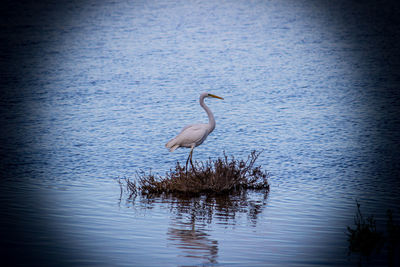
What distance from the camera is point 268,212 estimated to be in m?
11.1

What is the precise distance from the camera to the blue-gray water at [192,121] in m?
9.24

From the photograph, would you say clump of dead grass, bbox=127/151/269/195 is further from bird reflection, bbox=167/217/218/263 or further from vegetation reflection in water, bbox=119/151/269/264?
bird reflection, bbox=167/217/218/263

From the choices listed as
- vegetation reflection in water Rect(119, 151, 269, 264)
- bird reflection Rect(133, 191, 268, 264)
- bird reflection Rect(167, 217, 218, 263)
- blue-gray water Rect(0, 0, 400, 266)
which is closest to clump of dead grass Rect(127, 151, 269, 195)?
vegetation reflection in water Rect(119, 151, 269, 264)

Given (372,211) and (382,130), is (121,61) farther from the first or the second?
(372,211)

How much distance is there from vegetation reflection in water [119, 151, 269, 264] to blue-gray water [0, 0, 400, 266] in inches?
3.4

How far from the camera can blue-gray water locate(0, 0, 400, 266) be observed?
924cm

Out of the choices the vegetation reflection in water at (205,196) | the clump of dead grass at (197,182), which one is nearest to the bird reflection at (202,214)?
the vegetation reflection in water at (205,196)

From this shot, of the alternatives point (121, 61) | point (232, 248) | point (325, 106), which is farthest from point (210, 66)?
point (232, 248)

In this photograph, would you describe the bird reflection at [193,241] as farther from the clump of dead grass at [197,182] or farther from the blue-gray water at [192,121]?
the clump of dead grass at [197,182]

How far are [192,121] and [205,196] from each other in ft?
42.4

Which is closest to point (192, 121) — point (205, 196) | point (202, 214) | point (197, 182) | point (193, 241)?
point (197, 182)

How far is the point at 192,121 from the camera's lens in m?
25.2

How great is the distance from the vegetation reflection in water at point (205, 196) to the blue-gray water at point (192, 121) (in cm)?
9

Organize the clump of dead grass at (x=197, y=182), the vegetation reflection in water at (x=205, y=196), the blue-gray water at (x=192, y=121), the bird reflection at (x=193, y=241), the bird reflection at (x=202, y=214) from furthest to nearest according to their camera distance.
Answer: the clump of dead grass at (x=197, y=182) → the vegetation reflection in water at (x=205, y=196) → the blue-gray water at (x=192, y=121) → the bird reflection at (x=202, y=214) → the bird reflection at (x=193, y=241)
